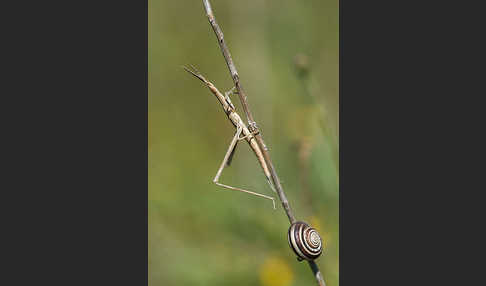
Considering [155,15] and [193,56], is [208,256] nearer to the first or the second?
[193,56]

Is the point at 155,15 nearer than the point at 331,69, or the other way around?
the point at 331,69

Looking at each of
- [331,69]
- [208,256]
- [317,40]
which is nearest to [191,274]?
[208,256]

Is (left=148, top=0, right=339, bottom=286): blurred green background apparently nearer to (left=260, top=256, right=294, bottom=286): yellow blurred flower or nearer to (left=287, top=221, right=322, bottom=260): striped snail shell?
(left=260, top=256, right=294, bottom=286): yellow blurred flower

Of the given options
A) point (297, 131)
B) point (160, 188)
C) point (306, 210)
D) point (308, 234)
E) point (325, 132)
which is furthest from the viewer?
point (160, 188)

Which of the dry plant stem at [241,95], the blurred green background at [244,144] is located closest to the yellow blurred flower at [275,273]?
the blurred green background at [244,144]

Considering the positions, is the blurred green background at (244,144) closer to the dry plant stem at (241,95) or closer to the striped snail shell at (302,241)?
the dry plant stem at (241,95)

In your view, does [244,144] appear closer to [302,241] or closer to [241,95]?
[241,95]

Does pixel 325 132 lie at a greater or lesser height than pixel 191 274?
greater

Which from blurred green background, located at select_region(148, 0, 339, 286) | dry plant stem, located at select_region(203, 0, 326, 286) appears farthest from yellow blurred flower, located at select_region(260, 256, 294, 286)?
dry plant stem, located at select_region(203, 0, 326, 286)
